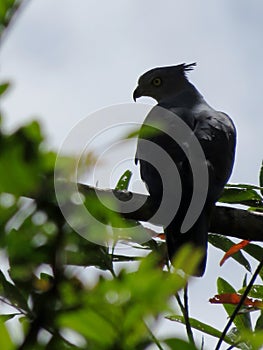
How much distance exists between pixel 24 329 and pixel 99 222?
13 cm

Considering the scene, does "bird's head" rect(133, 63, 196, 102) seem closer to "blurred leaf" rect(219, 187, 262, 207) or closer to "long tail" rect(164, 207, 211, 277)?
"long tail" rect(164, 207, 211, 277)

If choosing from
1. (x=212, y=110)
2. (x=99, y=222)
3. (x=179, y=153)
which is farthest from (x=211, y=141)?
(x=99, y=222)

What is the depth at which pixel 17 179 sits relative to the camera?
1.81 ft

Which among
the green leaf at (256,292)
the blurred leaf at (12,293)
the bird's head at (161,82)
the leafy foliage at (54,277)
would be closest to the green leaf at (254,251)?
the green leaf at (256,292)

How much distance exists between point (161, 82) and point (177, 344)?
20.6ft

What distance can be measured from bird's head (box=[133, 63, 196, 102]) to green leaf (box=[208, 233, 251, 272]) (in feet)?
11.2

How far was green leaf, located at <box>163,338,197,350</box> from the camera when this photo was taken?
58 cm

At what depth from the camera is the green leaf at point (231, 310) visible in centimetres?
261

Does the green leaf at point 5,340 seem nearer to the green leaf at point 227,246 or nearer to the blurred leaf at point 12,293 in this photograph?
the blurred leaf at point 12,293

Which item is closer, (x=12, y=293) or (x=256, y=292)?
(x=12, y=293)

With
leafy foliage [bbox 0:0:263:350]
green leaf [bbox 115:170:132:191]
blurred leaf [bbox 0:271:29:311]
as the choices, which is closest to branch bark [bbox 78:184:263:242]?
green leaf [bbox 115:170:132:191]

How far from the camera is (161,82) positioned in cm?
680

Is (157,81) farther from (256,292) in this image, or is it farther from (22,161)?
(22,161)

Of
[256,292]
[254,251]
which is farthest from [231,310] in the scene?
[254,251]
